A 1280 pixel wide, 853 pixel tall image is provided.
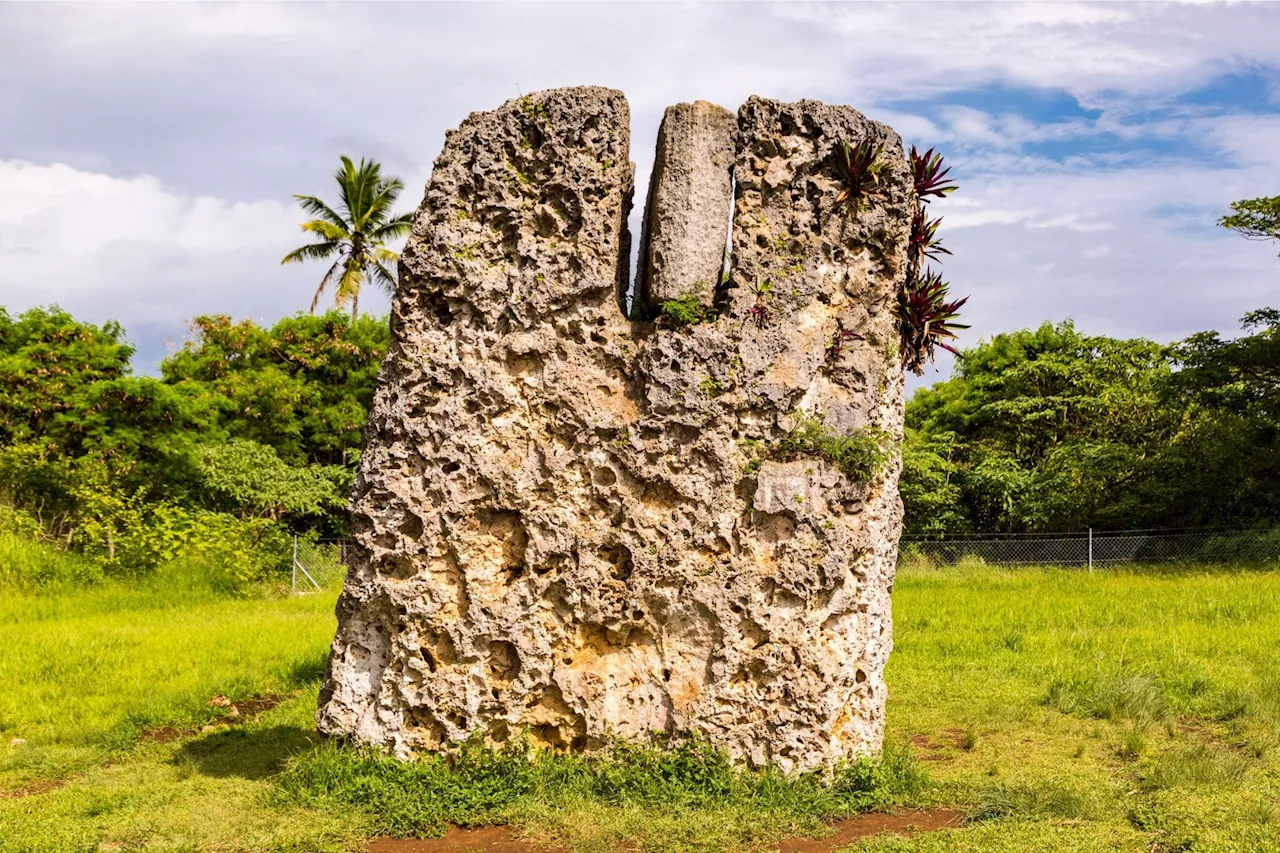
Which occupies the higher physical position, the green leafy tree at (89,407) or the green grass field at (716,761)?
the green leafy tree at (89,407)

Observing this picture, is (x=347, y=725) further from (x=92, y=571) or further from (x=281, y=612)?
(x=92, y=571)

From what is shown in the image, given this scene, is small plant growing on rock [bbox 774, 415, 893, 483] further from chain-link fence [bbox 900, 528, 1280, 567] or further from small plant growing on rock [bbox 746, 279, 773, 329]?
chain-link fence [bbox 900, 528, 1280, 567]

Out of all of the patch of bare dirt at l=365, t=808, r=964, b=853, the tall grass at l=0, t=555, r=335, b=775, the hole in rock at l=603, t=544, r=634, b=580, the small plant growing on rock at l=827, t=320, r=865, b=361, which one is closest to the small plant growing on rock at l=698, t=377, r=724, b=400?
the small plant growing on rock at l=827, t=320, r=865, b=361

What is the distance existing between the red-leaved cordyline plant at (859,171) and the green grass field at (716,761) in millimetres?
4207

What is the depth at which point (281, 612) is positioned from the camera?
1730cm

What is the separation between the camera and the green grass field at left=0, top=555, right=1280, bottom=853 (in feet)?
22.8

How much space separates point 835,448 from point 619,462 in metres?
1.57

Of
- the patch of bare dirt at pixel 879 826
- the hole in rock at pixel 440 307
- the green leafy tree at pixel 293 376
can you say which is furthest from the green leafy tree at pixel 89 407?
the patch of bare dirt at pixel 879 826

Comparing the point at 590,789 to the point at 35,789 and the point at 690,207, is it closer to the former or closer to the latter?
the point at 690,207

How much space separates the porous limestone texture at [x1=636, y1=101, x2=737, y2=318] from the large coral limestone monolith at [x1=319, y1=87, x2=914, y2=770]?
0.10 ft

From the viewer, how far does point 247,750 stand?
920 cm

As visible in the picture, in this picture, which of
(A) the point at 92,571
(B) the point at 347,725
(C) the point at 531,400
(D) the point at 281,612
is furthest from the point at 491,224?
(A) the point at 92,571

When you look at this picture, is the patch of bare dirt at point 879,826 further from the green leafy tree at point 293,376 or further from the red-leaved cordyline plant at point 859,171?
the green leafy tree at point 293,376

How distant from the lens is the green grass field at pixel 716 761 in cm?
696
